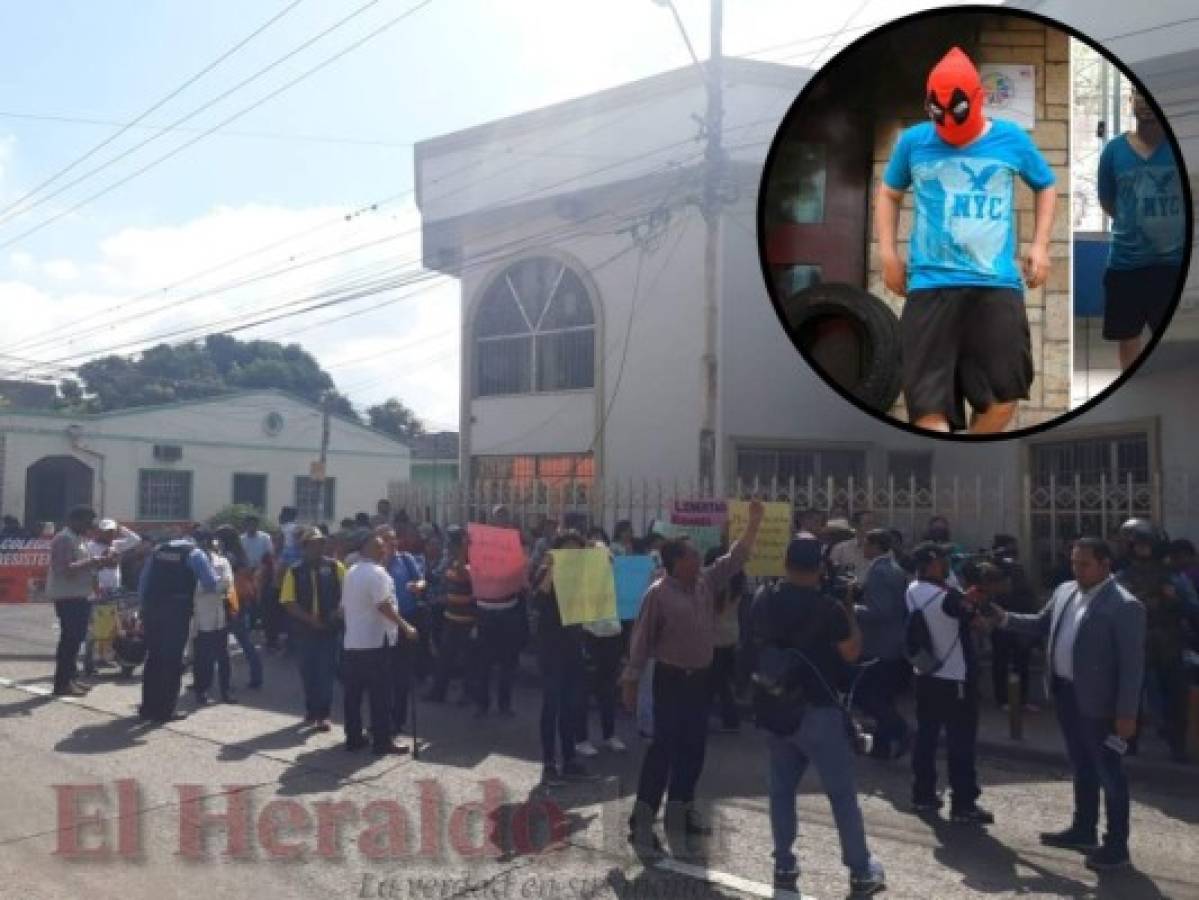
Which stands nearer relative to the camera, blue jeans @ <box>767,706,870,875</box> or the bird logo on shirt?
the bird logo on shirt

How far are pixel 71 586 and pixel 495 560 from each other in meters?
4.31

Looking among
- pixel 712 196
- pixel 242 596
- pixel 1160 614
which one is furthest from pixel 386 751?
pixel 712 196

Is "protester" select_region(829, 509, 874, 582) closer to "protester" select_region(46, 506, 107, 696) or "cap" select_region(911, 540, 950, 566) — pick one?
"cap" select_region(911, 540, 950, 566)

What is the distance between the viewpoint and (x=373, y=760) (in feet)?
28.3

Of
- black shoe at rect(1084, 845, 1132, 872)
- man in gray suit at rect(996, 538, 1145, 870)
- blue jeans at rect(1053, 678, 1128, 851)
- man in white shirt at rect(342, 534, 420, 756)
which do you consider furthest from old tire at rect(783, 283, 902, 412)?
man in white shirt at rect(342, 534, 420, 756)

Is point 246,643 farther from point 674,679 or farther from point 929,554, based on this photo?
point 929,554

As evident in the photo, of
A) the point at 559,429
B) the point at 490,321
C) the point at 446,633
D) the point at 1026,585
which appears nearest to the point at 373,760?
the point at 446,633

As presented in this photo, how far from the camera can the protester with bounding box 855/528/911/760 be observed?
8180mm

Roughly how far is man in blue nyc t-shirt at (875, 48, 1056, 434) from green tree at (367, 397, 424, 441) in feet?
212

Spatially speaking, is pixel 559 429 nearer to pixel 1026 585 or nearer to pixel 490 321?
pixel 490 321

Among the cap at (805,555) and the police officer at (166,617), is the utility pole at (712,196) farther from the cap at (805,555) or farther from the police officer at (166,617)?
the cap at (805,555)

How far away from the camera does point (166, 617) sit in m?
10.4

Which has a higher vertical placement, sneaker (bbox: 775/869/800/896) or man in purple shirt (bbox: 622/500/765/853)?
man in purple shirt (bbox: 622/500/765/853)

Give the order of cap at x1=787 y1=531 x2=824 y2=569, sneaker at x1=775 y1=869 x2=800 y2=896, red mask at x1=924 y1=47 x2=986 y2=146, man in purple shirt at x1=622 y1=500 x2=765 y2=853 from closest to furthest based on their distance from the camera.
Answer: red mask at x1=924 y1=47 x2=986 y2=146 < sneaker at x1=775 y1=869 x2=800 y2=896 < cap at x1=787 y1=531 x2=824 y2=569 < man in purple shirt at x1=622 y1=500 x2=765 y2=853
